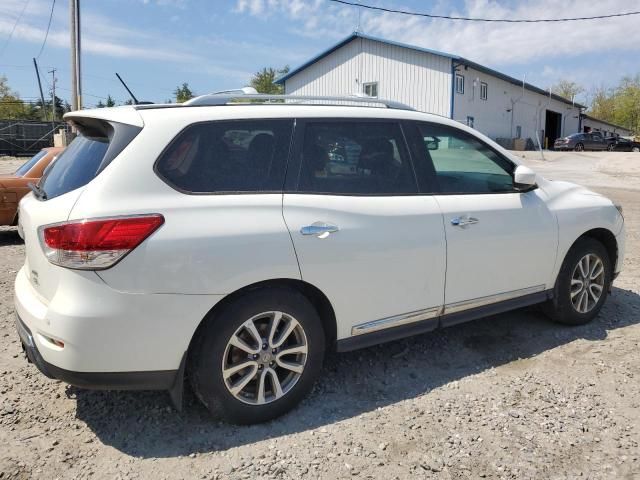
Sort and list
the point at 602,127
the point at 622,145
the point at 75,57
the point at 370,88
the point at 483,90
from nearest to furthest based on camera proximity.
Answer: the point at 75,57, the point at 370,88, the point at 483,90, the point at 622,145, the point at 602,127

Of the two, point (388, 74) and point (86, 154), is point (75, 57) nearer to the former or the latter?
point (86, 154)

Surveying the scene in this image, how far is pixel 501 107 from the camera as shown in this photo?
3394cm

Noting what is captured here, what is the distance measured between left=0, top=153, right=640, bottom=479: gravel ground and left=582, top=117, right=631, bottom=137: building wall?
178 feet

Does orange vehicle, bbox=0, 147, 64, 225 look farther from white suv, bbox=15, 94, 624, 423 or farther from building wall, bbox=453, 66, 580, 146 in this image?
building wall, bbox=453, 66, 580, 146

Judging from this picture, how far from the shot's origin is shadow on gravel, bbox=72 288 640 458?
9.75ft

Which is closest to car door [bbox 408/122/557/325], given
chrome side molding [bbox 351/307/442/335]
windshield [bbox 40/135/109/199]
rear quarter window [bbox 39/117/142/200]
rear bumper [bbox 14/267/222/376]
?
chrome side molding [bbox 351/307/442/335]

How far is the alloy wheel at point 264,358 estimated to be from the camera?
9.58ft

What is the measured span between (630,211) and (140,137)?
11.6 meters

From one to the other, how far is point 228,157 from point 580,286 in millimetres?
3241

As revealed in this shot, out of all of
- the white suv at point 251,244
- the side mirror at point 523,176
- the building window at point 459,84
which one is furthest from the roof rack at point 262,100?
the building window at point 459,84

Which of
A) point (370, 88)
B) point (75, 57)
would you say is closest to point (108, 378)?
point (75, 57)

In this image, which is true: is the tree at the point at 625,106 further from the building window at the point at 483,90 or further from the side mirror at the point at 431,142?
the side mirror at the point at 431,142

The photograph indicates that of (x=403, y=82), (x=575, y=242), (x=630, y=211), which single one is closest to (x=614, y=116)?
(x=403, y=82)

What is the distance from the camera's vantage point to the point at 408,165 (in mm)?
3592
